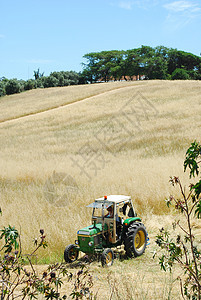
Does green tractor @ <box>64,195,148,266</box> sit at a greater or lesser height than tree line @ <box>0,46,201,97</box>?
lesser

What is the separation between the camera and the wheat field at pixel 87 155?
7.43 meters

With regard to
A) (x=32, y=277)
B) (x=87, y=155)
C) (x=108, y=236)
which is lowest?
(x=87, y=155)

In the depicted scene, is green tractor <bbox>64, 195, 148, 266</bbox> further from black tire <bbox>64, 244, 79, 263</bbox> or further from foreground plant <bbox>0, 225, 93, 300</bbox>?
foreground plant <bbox>0, 225, 93, 300</bbox>

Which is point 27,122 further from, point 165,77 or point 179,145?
point 165,77

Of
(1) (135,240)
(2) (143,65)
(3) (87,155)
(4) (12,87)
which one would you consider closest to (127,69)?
(2) (143,65)

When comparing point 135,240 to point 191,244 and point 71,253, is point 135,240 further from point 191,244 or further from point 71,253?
point 191,244

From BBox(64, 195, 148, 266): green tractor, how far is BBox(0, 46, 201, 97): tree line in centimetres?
6836

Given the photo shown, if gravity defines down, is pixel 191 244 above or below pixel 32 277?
above

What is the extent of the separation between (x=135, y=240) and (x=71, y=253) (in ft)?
3.96

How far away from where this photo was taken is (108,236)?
559cm

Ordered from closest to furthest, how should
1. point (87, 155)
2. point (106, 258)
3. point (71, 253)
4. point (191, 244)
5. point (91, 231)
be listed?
point (191, 244) < point (106, 258) < point (91, 231) < point (71, 253) < point (87, 155)

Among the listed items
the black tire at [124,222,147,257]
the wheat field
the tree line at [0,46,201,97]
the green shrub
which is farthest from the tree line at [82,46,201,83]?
the black tire at [124,222,147,257]

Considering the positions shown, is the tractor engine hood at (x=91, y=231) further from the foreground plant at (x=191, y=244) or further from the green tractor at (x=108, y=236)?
the foreground plant at (x=191, y=244)

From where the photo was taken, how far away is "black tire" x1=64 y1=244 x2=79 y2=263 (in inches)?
205
